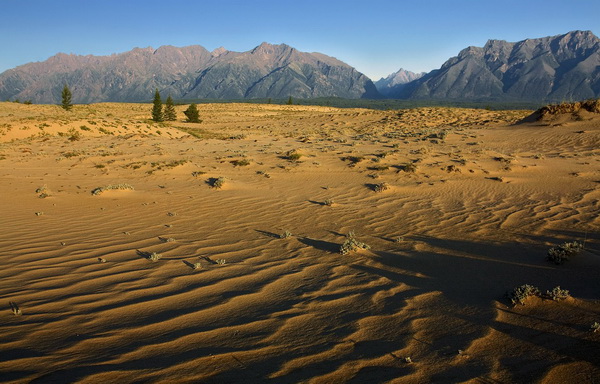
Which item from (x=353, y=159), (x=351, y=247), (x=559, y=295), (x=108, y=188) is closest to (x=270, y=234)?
(x=351, y=247)

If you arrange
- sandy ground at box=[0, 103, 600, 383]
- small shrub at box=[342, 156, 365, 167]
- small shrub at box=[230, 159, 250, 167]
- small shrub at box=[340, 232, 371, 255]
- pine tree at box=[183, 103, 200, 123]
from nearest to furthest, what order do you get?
1. sandy ground at box=[0, 103, 600, 383]
2. small shrub at box=[340, 232, 371, 255]
3. small shrub at box=[342, 156, 365, 167]
4. small shrub at box=[230, 159, 250, 167]
5. pine tree at box=[183, 103, 200, 123]

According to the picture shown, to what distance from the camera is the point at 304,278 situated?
4.55m

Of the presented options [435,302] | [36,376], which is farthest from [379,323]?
[36,376]

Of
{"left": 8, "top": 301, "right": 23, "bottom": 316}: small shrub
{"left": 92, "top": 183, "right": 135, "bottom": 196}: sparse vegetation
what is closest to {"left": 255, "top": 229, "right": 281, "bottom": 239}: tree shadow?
{"left": 8, "top": 301, "right": 23, "bottom": 316}: small shrub

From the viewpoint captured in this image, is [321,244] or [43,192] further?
[43,192]

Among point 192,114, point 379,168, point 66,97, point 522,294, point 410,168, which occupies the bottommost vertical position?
point 522,294

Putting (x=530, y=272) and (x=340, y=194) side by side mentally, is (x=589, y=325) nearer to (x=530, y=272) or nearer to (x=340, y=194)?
(x=530, y=272)

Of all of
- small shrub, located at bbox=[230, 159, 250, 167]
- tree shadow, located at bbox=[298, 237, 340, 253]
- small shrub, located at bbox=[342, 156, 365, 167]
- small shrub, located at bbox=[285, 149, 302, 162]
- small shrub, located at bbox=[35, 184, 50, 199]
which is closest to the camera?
tree shadow, located at bbox=[298, 237, 340, 253]

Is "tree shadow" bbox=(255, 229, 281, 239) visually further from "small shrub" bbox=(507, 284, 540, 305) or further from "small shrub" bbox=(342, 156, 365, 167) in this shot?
"small shrub" bbox=(342, 156, 365, 167)

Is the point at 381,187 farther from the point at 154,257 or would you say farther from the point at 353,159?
the point at 154,257

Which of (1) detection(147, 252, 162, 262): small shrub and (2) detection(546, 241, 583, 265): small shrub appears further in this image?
(1) detection(147, 252, 162, 262): small shrub

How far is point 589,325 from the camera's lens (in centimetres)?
304

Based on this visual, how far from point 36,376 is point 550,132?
74.2ft

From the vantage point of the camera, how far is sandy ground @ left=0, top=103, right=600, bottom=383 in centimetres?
274
